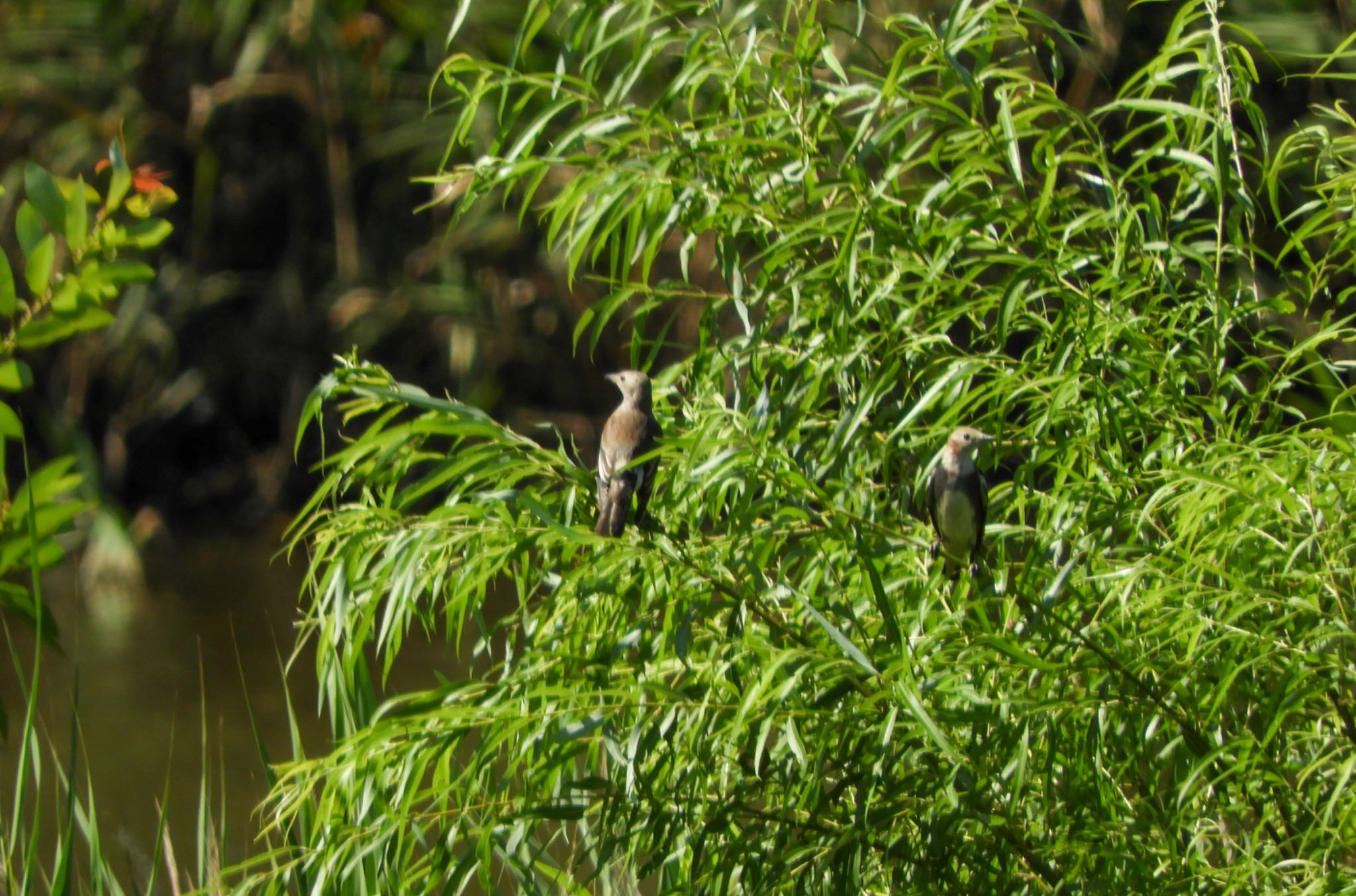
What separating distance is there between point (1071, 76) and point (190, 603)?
15.1 feet

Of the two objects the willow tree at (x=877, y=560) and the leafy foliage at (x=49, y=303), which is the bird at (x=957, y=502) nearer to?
the willow tree at (x=877, y=560)

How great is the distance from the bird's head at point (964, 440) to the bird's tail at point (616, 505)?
1.49 ft

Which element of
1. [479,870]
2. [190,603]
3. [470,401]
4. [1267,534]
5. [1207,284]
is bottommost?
[190,603]

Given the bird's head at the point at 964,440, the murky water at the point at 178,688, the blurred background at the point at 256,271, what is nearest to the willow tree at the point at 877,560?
the bird's head at the point at 964,440

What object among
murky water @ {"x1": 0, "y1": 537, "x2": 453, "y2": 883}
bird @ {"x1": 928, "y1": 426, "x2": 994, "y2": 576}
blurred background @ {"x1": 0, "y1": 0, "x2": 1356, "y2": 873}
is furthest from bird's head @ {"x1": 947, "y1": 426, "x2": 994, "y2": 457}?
blurred background @ {"x1": 0, "y1": 0, "x2": 1356, "y2": 873}

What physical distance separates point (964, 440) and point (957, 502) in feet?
0.30

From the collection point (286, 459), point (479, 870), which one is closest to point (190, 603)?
point (286, 459)

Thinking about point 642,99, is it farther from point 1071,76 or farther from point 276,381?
point 276,381

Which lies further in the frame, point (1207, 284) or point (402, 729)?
point (1207, 284)

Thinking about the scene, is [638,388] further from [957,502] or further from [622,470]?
[957,502]

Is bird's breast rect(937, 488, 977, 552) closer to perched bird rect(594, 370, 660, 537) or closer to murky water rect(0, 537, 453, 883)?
perched bird rect(594, 370, 660, 537)

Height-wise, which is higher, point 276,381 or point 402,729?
point 402,729

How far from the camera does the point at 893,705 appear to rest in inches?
71.5

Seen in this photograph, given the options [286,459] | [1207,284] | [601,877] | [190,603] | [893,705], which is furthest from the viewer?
[286,459]
